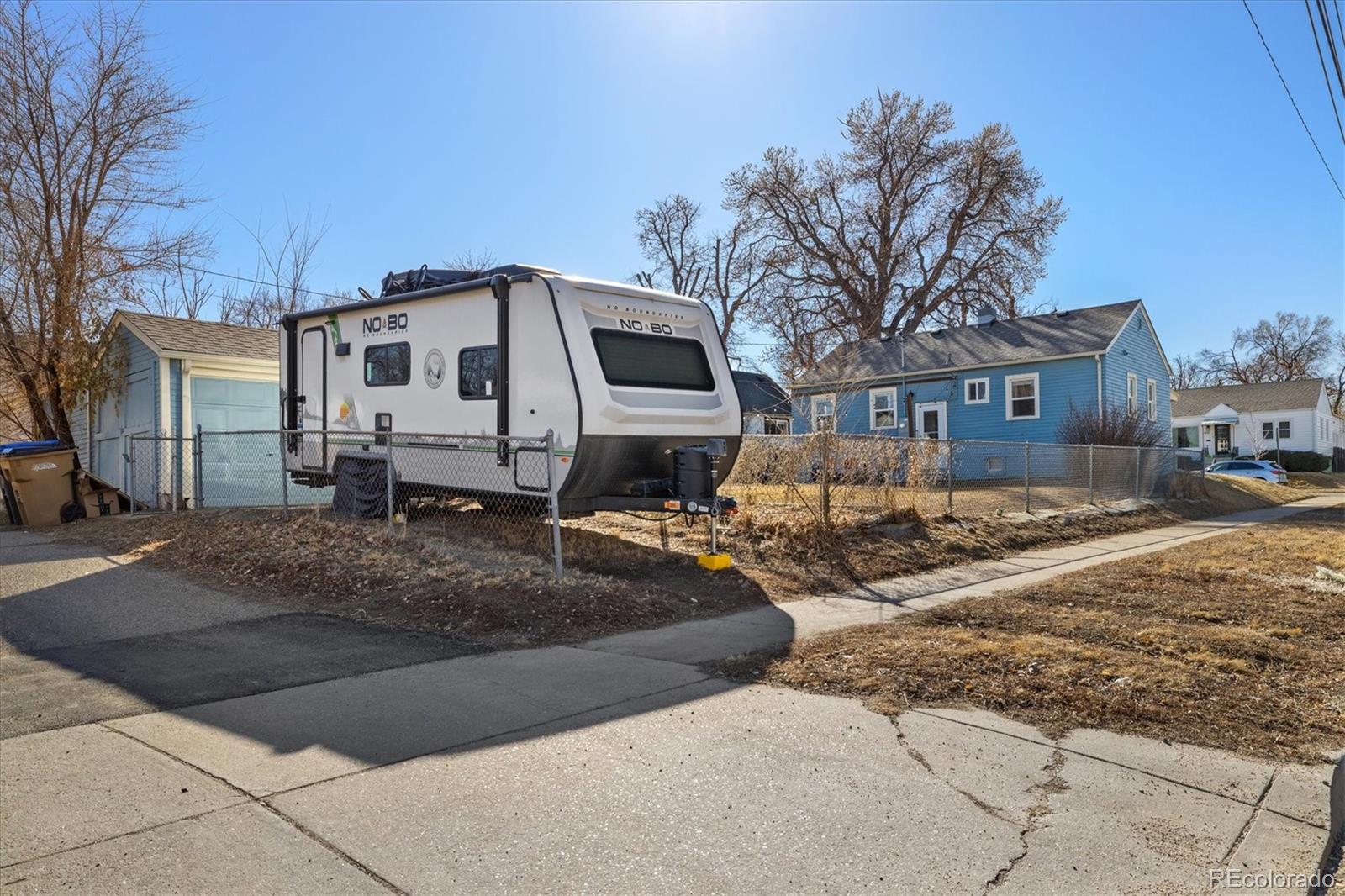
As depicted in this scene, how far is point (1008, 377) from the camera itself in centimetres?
2717

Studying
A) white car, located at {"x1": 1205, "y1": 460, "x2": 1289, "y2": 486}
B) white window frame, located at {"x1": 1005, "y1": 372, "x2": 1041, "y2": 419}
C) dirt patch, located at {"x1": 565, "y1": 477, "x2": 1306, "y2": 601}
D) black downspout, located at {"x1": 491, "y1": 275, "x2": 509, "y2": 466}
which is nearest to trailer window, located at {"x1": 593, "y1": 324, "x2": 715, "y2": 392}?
black downspout, located at {"x1": 491, "y1": 275, "x2": 509, "y2": 466}

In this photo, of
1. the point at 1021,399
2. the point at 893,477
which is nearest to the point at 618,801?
the point at 893,477

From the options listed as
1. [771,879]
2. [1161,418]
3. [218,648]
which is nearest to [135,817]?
[771,879]

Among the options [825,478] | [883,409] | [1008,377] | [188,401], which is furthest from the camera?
[883,409]

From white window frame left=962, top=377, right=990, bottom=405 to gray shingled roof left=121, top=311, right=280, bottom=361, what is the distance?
2011 cm

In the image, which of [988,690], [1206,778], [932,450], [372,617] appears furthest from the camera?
[932,450]

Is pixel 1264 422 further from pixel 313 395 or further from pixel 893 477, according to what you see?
pixel 313 395

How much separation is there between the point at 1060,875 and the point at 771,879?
1.02 m

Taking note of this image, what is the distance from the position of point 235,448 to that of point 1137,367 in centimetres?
2587

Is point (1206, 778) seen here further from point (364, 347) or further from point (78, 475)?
point (78, 475)

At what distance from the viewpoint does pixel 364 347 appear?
1110cm

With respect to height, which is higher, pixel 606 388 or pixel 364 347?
pixel 364 347

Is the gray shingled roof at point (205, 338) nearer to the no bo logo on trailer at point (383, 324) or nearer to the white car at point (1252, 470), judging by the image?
the no bo logo on trailer at point (383, 324)

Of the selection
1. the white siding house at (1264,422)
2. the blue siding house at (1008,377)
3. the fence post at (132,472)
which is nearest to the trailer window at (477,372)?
the fence post at (132,472)
